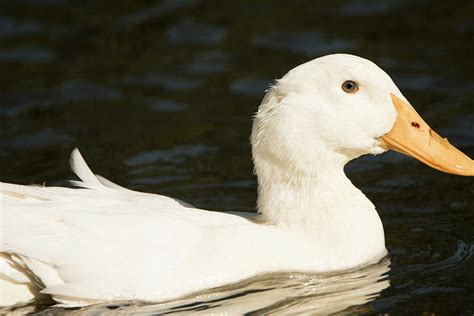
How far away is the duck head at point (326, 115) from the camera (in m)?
7.00

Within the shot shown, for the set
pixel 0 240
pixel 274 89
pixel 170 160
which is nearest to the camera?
pixel 0 240

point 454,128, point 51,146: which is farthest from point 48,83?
point 454,128

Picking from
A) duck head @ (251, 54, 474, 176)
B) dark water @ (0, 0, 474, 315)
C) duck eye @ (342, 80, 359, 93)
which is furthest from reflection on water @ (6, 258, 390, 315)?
duck eye @ (342, 80, 359, 93)

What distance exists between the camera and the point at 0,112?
11633mm

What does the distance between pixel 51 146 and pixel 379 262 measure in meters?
4.44

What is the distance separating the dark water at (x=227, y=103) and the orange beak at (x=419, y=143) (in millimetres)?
712

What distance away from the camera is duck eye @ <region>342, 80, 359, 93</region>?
702 cm

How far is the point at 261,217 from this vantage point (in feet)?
23.8

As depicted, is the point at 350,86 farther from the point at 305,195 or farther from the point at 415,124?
the point at 305,195

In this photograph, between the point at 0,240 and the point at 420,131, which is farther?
the point at 420,131

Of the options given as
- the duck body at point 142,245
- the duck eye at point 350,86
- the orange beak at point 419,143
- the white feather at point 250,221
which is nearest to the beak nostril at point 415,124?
the orange beak at point 419,143

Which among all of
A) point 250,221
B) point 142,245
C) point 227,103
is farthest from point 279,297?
point 227,103

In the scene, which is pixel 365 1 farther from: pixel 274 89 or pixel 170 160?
pixel 274 89

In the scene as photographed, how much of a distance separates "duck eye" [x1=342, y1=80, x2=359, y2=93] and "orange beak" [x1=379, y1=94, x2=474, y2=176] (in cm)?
28
